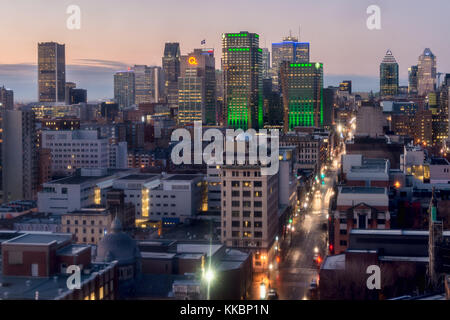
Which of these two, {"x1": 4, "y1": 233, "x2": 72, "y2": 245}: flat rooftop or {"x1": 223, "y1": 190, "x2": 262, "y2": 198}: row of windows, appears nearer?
{"x1": 4, "y1": 233, "x2": 72, "y2": 245}: flat rooftop

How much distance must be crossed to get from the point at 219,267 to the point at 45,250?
30.7ft

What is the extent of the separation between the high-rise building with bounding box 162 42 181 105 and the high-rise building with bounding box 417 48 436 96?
62.6 m

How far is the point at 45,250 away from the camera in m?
19.0

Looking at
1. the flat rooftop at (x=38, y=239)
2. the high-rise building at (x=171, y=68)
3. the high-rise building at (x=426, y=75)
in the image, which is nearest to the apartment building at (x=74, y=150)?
the flat rooftop at (x=38, y=239)

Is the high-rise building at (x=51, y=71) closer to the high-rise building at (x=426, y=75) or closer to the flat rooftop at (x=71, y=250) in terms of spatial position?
the flat rooftop at (x=71, y=250)

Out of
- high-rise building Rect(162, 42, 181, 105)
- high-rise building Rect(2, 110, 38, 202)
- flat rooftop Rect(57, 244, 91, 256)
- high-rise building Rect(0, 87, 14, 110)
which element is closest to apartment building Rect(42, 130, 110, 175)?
high-rise building Rect(2, 110, 38, 202)

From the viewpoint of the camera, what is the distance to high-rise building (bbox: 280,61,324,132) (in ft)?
390

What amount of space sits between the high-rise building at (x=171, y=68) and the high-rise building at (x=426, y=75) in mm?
62613

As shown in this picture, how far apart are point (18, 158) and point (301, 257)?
31798 mm

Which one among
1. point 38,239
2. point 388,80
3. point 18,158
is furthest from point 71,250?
point 388,80

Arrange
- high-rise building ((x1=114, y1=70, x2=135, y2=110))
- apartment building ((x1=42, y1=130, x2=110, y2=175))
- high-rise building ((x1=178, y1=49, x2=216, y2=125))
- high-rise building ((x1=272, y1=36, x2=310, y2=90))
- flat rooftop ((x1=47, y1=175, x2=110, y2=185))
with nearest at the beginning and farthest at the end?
flat rooftop ((x1=47, y1=175, x2=110, y2=185)), apartment building ((x1=42, y1=130, x2=110, y2=175)), high-rise building ((x1=178, y1=49, x2=216, y2=125)), high-rise building ((x1=272, y1=36, x2=310, y2=90)), high-rise building ((x1=114, y1=70, x2=135, y2=110))

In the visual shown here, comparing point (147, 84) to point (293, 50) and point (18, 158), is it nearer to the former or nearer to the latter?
point (293, 50)

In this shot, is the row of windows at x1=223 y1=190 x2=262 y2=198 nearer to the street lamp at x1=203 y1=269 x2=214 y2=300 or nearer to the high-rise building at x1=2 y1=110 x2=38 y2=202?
the street lamp at x1=203 y1=269 x2=214 y2=300
